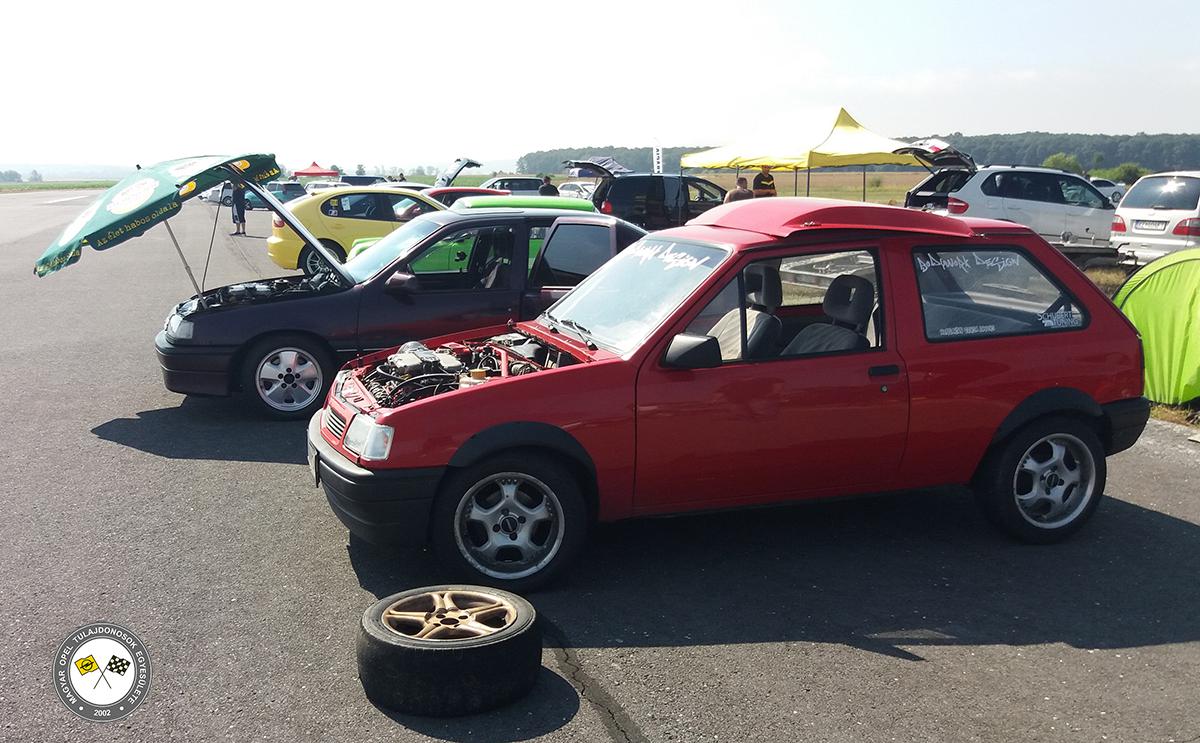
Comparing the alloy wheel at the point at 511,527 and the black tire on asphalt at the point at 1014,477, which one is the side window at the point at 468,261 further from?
the black tire on asphalt at the point at 1014,477

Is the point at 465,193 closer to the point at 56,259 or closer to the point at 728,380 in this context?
the point at 56,259

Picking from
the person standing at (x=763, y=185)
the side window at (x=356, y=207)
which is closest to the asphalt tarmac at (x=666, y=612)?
the side window at (x=356, y=207)

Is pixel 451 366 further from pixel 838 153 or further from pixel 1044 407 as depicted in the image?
pixel 838 153

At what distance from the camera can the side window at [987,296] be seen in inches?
209

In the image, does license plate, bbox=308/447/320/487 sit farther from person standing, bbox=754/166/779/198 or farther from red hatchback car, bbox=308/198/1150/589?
person standing, bbox=754/166/779/198

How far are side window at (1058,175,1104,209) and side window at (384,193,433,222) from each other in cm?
1156

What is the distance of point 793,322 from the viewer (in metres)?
5.78

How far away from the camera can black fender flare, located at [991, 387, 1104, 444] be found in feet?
17.3

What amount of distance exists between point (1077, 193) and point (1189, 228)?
373 centimetres

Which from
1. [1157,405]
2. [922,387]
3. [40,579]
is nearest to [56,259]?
[40,579]

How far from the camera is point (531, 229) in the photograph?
8.46m

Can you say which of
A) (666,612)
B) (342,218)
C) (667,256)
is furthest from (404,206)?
(666,612)

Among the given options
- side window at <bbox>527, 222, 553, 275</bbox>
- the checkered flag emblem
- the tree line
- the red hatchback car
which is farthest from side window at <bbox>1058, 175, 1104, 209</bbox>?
the tree line

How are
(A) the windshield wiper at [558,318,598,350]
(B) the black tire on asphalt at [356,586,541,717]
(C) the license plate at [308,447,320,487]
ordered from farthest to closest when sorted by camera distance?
(A) the windshield wiper at [558,318,598,350], (C) the license plate at [308,447,320,487], (B) the black tire on asphalt at [356,586,541,717]
